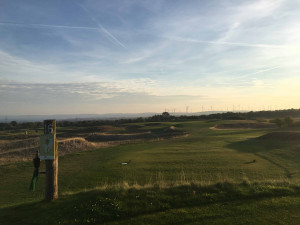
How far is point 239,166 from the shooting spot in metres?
17.2

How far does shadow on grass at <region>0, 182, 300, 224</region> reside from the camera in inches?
249

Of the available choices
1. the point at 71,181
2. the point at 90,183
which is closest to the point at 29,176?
the point at 71,181

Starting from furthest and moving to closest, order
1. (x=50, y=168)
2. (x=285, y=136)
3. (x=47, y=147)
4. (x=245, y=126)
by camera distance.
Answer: (x=245, y=126) < (x=285, y=136) < (x=50, y=168) < (x=47, y=147)

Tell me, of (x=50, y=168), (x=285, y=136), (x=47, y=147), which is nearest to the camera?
(x=47, y=147)

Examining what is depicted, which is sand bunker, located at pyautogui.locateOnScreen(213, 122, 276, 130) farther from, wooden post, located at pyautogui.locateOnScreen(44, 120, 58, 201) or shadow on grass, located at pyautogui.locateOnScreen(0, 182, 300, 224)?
wooden post, located at pyautogui.locateOnScreen(44, 120, 58, 201)

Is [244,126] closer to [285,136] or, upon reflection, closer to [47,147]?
[285,136]

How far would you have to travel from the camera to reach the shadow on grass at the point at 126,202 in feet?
20.7

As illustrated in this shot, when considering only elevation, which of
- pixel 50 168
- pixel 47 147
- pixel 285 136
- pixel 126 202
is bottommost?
pixel 285 136

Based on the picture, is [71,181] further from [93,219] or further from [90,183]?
[93,219]

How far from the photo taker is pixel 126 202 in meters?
7.02

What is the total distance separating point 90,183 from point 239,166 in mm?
10553

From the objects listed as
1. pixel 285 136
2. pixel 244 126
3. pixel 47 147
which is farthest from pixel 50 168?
pixel 244 126

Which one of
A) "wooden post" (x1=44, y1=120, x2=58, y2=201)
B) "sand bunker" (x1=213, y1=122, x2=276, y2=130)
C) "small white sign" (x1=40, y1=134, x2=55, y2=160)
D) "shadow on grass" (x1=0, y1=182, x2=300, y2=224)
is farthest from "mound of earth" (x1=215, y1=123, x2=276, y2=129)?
"small white sign" (x1=40, y1=134, x2=55, y2=160)

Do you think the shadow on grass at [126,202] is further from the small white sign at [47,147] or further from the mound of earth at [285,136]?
the mound of earth at [285,136]
